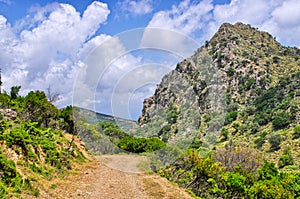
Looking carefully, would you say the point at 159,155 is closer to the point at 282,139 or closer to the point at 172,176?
the point at 172,176

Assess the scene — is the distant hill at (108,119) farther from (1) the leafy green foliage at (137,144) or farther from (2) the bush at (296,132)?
(2) the bush at (296,132)

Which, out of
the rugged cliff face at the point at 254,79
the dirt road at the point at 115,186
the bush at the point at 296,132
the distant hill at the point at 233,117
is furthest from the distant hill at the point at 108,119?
the bush at the point at 296,132

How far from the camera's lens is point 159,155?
19.0 meters

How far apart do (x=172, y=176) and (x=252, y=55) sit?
7536cm

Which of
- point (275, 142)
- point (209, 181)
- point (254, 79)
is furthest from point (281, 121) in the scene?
point (209, 181)

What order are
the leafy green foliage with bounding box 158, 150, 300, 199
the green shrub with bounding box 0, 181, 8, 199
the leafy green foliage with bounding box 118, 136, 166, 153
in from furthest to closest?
the leafy green foliage with bounding box 118, 136, 166, 153
the leafy green foliage with bounding box 158, 150, 300, 199
the green shrub with bounding box 0, 181, 8, 199

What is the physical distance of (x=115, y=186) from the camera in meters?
12.8

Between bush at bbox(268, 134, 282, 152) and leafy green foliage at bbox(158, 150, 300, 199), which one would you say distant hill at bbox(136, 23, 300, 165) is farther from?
leafy green foliage at bbox(158, 150, 300, 199)

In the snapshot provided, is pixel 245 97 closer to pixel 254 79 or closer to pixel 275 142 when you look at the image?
pixel 254 79

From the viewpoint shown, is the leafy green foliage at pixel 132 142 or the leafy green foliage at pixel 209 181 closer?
the leafy green foliage at pixel 209 181

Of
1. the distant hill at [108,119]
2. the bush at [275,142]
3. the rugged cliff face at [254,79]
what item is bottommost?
the distant hill at [108,119]

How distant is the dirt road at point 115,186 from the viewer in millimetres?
10953

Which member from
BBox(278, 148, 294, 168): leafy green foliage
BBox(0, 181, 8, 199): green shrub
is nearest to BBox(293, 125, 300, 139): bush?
BBox(278, 148, 294, 168): leafy green foliage

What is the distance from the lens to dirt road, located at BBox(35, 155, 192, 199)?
35.9 feet
